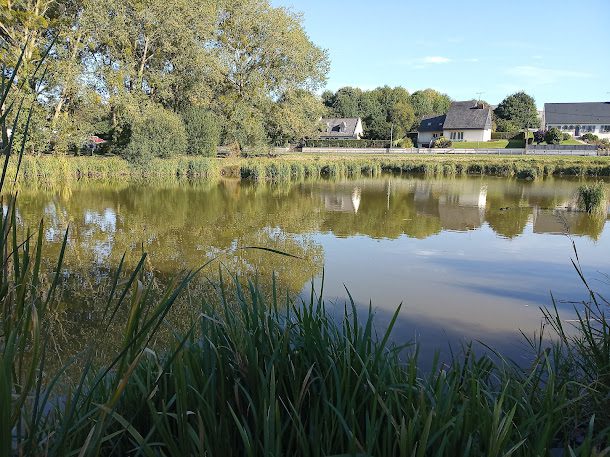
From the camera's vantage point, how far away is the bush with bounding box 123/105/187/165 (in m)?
21.0

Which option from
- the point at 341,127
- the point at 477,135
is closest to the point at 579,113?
the point at 477,135

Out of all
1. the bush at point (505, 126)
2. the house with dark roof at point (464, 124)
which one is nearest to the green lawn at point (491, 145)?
the house with dark roof at point (464, 124)

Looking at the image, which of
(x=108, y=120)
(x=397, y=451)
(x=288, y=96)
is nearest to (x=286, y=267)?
(x=397, y=451)

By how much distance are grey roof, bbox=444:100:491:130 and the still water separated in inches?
1552

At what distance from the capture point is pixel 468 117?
180ft

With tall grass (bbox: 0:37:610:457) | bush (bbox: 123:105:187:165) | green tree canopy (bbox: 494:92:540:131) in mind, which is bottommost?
tall grass (bbox: 0:37:610:457)

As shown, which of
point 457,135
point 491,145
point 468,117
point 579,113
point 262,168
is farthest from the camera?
point 579,113

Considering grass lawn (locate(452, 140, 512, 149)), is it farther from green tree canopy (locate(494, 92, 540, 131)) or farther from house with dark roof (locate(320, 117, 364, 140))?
house with dark roof (locate(320, 117, 364, 140))

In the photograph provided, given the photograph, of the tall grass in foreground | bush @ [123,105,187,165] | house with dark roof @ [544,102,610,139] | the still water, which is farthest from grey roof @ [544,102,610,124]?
the tall grass in foreground

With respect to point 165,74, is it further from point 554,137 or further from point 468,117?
point 468,117

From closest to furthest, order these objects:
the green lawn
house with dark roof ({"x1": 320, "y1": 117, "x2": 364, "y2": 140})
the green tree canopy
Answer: the green lawn → house with dark roof ({"x1": 320, "y1": 117, "x2": 364, "y2": 140}) → the green tree canopy

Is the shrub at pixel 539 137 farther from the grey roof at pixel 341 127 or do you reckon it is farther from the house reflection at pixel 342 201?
the house reflection at pixel 342 201

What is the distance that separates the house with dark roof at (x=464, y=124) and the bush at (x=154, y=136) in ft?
129

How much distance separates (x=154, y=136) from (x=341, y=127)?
43165 mm
